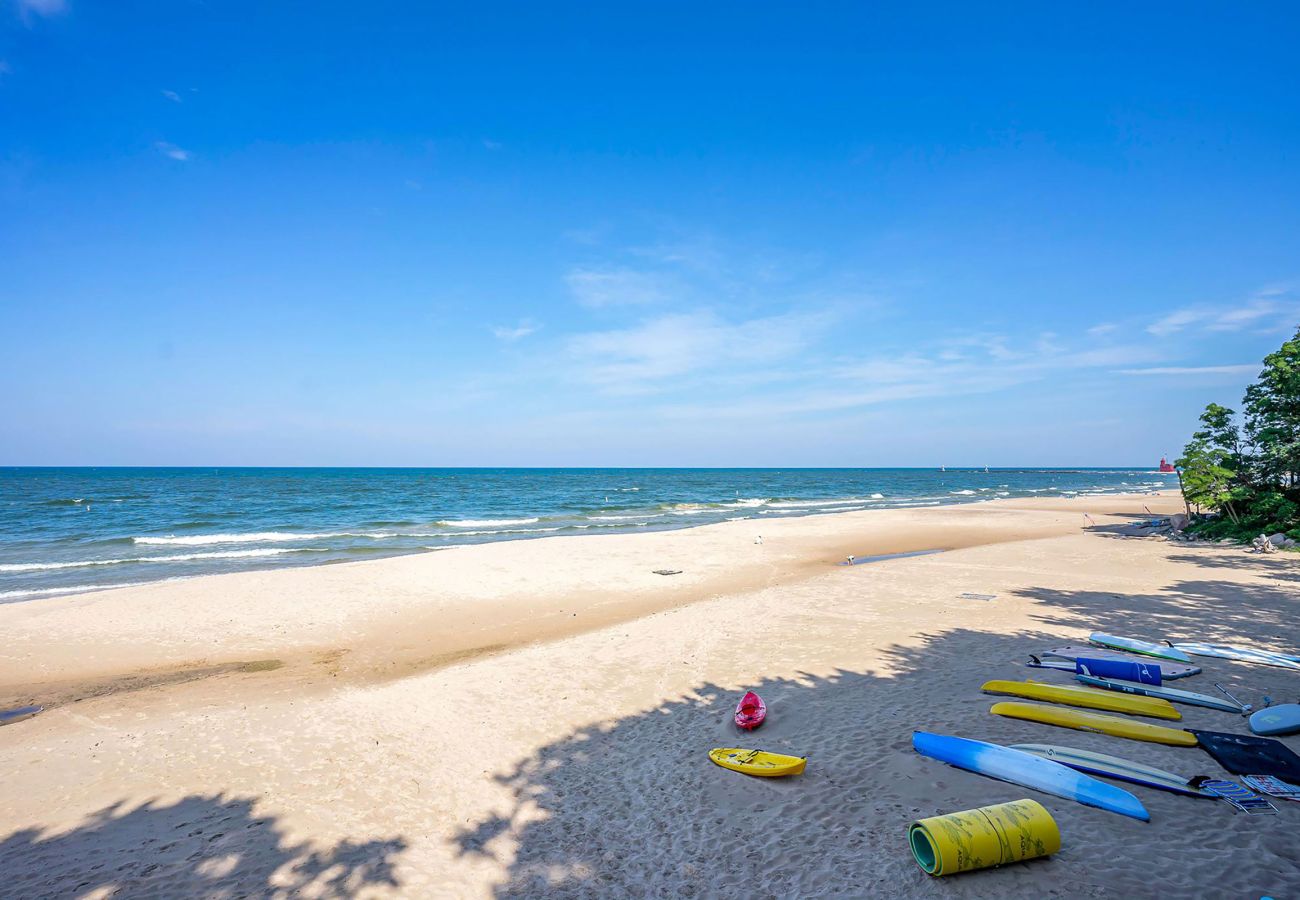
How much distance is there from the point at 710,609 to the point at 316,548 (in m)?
20.5

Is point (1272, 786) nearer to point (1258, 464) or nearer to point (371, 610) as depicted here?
point (371, 610)

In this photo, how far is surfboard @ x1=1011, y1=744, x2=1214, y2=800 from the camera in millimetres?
5402

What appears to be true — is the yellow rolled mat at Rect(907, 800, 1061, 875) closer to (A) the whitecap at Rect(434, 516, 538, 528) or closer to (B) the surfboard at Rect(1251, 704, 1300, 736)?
(B) the surfboard at Rect(1251, 704, 1300, 736)

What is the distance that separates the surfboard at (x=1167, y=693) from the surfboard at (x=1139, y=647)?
168 cm

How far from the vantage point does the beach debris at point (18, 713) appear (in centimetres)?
862

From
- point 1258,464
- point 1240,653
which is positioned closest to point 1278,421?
point 1258,464

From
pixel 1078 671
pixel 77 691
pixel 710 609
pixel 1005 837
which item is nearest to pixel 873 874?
pixel 1005 837

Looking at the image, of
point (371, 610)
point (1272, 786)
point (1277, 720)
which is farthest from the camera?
point (371, 610)

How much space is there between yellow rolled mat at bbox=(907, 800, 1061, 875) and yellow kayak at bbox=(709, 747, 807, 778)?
160 cm

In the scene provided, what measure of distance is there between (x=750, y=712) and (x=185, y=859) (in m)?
5.88

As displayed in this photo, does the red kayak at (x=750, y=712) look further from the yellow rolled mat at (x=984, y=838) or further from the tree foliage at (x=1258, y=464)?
the tree foliage at (x=1258, y=464)

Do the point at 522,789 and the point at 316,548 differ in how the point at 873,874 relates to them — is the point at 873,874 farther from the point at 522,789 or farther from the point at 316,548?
the point at 316,548

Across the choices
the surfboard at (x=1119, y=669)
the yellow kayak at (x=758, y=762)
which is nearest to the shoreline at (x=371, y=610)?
the yellow kayak at (x=758, y=762)

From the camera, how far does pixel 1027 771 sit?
18.5 feet
